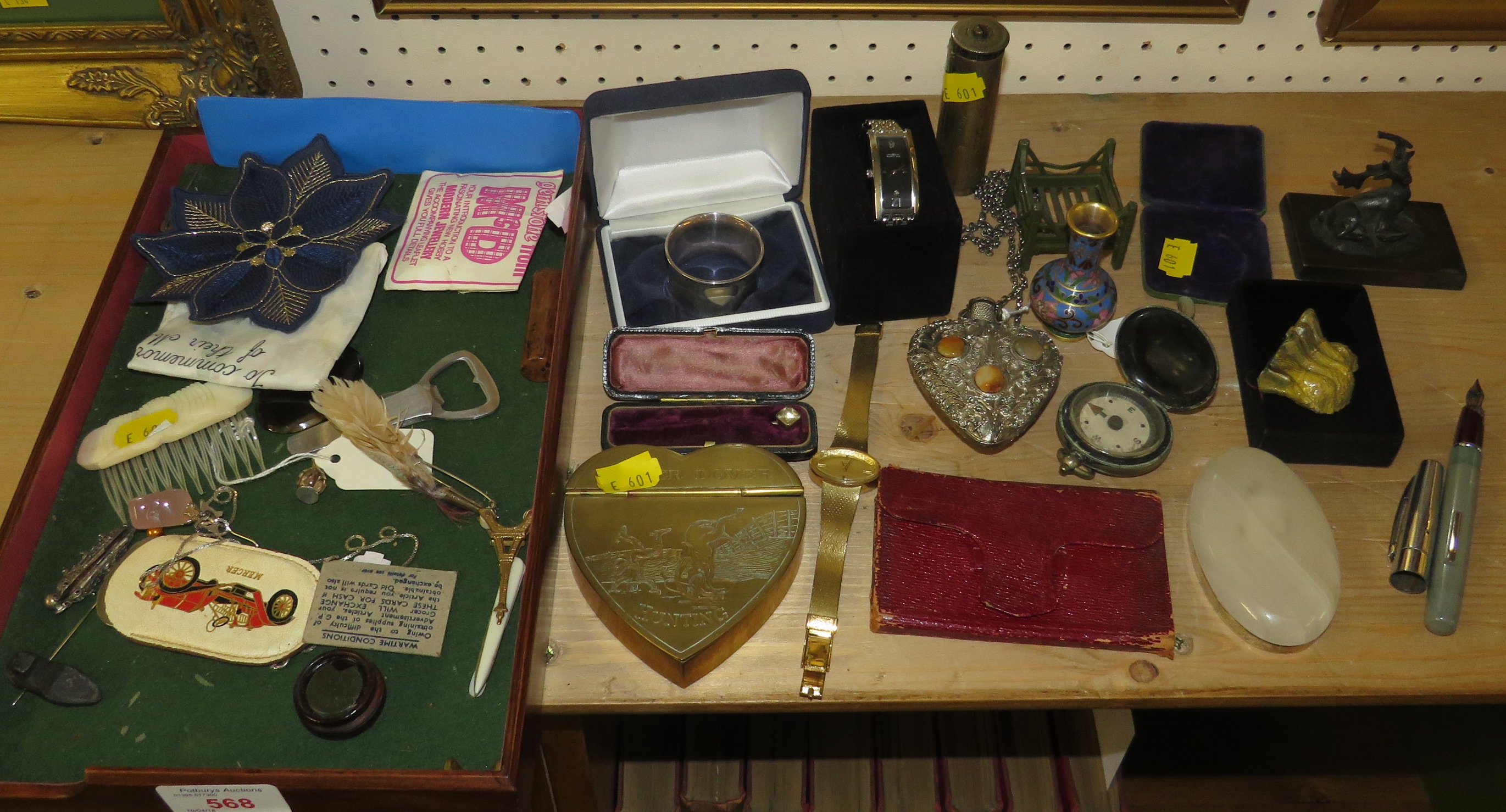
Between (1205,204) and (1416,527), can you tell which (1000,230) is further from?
(1416,527)

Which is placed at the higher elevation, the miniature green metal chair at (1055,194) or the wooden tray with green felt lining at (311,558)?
the miniature green metal chair at (1055,194)

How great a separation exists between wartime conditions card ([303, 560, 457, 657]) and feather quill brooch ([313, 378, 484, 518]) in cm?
10

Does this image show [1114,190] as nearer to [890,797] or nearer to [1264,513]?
[1264,513]

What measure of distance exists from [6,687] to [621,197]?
40.5 inches

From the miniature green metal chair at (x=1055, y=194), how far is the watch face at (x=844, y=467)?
45 cm

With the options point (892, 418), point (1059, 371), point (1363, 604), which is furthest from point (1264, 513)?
point (892, 418)

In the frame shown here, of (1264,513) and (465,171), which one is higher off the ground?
(465,171)

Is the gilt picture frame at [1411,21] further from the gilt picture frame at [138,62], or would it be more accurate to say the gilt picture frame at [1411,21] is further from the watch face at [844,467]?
the gilt picture frame at [138,62]

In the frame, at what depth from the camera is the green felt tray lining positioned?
1.14 meters

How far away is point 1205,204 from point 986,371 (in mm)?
542

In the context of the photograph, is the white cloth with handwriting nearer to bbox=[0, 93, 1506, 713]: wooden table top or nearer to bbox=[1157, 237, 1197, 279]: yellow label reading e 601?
bbox=[0, 93, 1506, 713]: wooden table top

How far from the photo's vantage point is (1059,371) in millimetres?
1409

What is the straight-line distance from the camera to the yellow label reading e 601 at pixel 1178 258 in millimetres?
1543

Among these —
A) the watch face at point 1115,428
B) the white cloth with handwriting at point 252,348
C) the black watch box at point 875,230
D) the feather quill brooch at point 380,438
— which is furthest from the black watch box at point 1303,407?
the white cloth with handwriting at point 252,348
